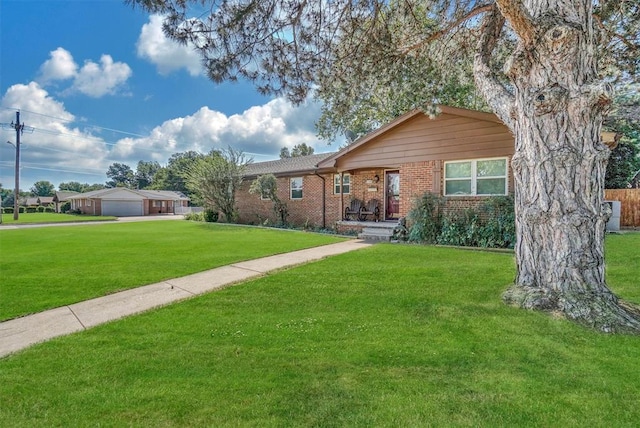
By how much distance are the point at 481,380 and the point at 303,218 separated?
Answer: 13.9m

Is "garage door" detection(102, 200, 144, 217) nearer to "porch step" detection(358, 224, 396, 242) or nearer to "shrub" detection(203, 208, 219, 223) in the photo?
"shrub" detection(203, 208, 219, 223)

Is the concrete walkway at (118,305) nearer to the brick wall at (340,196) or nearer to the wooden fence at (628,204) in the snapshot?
the brick wall at (340,196)

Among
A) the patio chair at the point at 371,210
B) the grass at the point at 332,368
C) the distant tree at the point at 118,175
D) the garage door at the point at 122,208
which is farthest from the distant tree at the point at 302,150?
the distant tree at the point at 118,175

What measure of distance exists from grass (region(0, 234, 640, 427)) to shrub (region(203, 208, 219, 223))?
55.8 ft

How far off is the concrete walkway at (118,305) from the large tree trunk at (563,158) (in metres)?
4.39

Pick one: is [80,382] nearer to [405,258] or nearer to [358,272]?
[358,272]

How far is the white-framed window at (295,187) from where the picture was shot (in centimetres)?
1656

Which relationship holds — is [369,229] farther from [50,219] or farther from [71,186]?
[71,186]

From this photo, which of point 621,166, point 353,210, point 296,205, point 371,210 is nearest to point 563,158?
point 371,210

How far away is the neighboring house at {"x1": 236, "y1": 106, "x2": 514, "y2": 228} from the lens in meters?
9.66

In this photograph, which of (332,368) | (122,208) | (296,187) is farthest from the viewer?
(122,208)

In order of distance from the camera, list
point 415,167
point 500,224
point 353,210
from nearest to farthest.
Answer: point 500,224
point 415,167
point 353,210

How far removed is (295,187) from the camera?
16844 mm

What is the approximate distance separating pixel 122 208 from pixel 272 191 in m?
31.8
